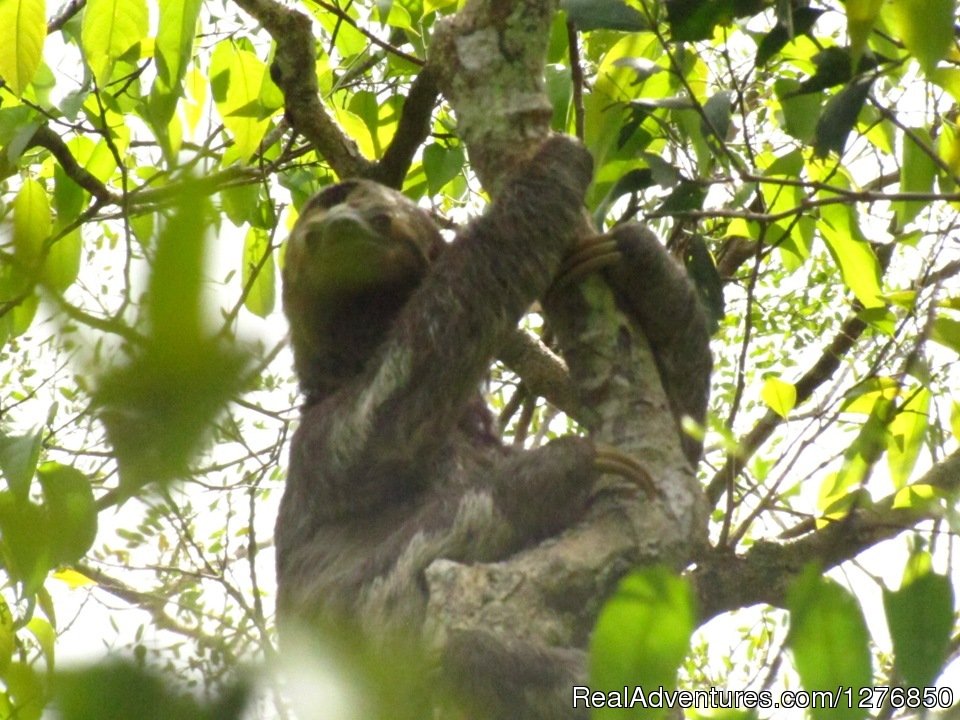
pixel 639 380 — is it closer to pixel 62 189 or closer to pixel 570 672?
pixel 570 672

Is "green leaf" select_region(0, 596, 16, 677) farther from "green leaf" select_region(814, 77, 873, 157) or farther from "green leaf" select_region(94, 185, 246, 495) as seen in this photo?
"green leaf" select_region(814, 77, 873, 157)

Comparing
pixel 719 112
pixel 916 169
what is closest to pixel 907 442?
pixel 916 169

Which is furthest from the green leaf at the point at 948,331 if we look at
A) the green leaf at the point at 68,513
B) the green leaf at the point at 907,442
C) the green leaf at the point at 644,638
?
the green leaf at the point at 68,513

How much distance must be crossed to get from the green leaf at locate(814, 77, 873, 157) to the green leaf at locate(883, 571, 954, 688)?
8.15 ft

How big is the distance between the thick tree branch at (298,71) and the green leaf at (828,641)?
4.49 m

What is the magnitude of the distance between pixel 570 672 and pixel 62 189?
12.0 ft

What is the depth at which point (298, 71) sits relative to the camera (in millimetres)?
5363

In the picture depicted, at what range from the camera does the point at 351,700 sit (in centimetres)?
107

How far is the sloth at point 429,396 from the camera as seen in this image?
444 centimetres

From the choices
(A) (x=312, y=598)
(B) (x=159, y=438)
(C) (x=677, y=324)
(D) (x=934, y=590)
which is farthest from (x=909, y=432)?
(B) (x=159, y=438)

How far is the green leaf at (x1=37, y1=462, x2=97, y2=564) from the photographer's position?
1146mm

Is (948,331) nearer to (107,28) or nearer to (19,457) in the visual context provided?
(19,457)

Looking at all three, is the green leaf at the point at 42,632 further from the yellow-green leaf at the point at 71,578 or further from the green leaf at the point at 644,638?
the green leaf at the point at 644,638

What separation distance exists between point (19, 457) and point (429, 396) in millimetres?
1947
